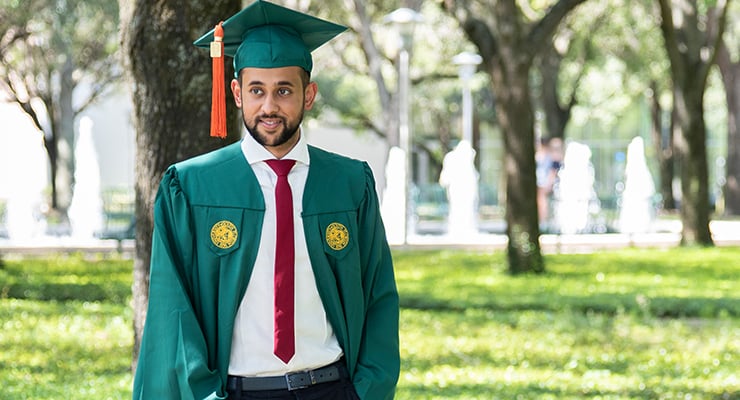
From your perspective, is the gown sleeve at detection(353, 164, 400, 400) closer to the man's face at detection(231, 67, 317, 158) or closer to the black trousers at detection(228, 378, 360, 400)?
the black trousers at detection(228, 378, 360, 400)

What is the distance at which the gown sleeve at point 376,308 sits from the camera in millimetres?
3223

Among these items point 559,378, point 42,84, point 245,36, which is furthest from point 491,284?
point 42,84

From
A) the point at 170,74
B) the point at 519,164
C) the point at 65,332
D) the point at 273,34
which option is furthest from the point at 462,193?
the point at 273,34

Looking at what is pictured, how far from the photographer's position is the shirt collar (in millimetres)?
3201

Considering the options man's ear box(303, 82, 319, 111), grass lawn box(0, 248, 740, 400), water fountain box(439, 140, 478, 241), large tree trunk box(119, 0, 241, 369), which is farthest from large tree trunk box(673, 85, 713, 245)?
man's ear box(303, 82, 319, 111)

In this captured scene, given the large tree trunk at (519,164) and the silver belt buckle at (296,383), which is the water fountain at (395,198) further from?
the silver belt buckle at (296,383)

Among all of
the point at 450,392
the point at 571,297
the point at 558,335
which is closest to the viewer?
the point at 450,392

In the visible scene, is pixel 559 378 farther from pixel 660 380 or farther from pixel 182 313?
pixel 182 313

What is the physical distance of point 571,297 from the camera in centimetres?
1162

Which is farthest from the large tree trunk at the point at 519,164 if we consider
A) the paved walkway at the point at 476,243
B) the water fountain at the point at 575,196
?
the water fountain at the point at 575,196

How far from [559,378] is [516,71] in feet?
21.7

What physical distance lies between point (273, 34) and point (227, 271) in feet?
2.08

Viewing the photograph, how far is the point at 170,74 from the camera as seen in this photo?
6.24 metres

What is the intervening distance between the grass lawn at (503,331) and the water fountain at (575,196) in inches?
323
